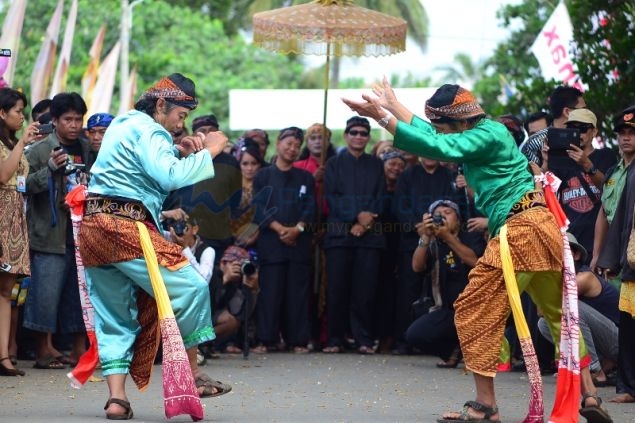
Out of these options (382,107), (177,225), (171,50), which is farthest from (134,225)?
(171,50)

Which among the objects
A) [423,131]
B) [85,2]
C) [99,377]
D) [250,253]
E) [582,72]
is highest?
[85,2]

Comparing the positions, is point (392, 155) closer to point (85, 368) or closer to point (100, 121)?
point (100, 121)

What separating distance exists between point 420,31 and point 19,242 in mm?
34259

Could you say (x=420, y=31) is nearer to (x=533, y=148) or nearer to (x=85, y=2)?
(x=85, y=2)

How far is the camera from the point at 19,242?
10.4 metres

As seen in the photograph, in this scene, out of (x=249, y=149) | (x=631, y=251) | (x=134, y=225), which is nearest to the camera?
(x=134, y=225)

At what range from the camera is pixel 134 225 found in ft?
25.4

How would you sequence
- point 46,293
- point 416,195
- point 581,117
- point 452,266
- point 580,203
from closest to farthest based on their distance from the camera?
point 581,117, point 46,293, point 580,203, point 452,266, point 416,195

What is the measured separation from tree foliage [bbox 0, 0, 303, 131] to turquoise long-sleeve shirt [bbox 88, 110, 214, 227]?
27460 mm

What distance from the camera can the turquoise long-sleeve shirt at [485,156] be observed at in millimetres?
7598

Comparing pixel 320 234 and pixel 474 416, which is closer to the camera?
pixel 474 416

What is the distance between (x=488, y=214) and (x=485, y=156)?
16.3 inches

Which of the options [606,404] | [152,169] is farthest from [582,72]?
[152,169]

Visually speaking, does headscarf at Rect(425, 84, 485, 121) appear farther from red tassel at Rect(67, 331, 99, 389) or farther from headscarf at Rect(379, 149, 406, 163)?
headscarf at Rect(379, 149, 406, 163)
